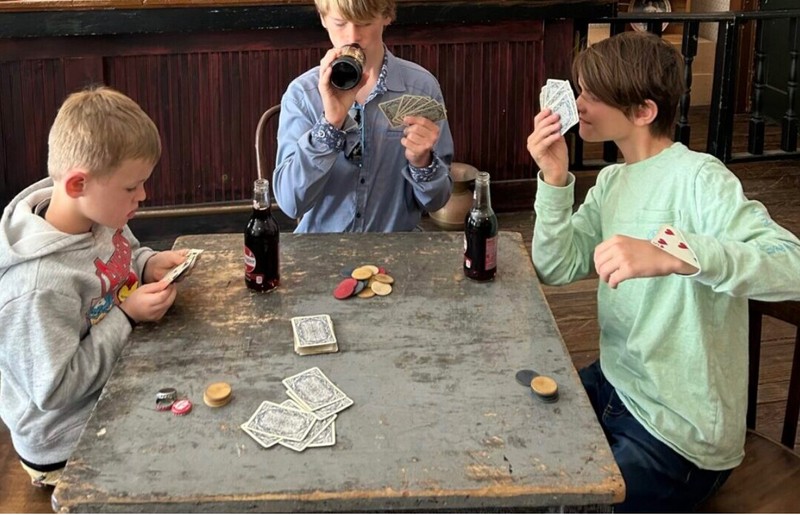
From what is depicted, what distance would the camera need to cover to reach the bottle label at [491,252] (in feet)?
5.83

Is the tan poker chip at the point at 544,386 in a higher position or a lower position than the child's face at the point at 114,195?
lower

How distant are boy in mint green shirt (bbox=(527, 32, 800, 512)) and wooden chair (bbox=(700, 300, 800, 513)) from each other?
5 centimetres

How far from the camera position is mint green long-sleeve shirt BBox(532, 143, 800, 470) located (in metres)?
1.52

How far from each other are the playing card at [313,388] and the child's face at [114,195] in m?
0.50

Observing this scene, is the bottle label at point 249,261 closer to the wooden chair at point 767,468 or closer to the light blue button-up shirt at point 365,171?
the light blue button-up shirt at point 365,171

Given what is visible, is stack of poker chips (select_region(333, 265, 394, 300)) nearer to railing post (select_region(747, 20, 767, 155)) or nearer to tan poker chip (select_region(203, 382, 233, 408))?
tan poker chip (select_region(203, 382, 233, 408))

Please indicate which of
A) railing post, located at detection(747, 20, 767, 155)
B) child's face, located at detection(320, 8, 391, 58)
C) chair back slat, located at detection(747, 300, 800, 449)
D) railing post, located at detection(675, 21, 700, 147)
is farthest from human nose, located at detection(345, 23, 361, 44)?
railing post, located at detection(747, 20, 767, 155)

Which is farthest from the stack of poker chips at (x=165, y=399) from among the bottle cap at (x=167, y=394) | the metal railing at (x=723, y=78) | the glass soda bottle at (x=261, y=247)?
the metal railing at (x=723, y=78)

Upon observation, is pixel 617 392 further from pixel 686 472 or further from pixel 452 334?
pixel 452 334

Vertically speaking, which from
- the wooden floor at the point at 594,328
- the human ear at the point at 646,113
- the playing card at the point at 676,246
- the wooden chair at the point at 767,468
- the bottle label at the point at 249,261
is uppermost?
the human ear at the point at 646,113

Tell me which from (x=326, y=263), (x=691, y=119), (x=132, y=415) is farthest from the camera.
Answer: (x=691, y=119)

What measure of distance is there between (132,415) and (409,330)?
512 mm

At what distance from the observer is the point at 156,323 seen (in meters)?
1.63

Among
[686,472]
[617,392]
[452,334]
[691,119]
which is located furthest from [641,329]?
[691,119]
